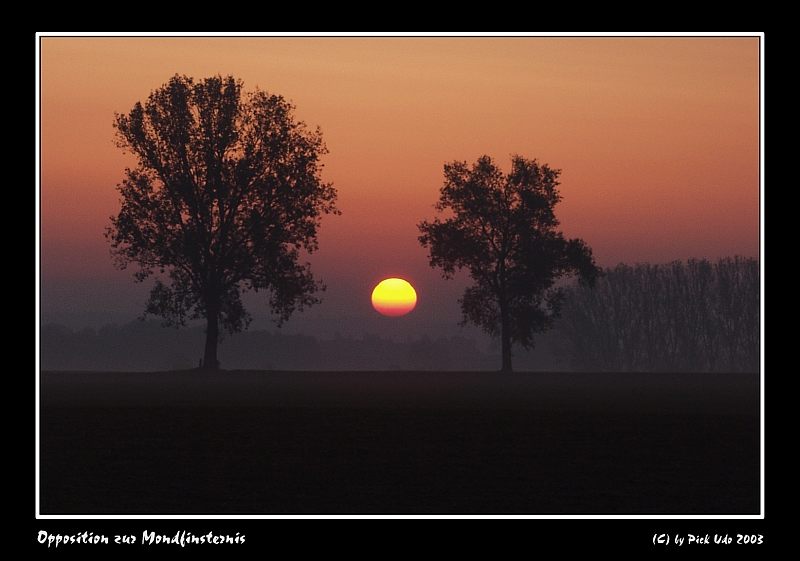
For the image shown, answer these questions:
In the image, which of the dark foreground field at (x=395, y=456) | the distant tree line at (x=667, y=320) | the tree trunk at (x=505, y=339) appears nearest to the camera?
the dark foreground field at (x=395, y=456)

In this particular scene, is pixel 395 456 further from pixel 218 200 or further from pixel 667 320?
pixel 667 320

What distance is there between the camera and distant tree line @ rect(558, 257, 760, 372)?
4884 inches

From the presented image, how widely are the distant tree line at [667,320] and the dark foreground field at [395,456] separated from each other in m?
85.4

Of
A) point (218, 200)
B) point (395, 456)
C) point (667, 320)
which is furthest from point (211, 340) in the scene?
point (667, 320)

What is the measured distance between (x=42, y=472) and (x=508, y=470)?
9.40 metres

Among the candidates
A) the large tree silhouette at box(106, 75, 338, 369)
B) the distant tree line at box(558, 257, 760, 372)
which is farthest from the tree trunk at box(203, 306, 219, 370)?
the distant tree line at box(558, 257, 760, 372)

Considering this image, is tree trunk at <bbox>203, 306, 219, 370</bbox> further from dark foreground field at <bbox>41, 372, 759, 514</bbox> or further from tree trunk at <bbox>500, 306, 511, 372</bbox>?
dark foreground field at <bbox>41, 372, 759, 514</bbox>

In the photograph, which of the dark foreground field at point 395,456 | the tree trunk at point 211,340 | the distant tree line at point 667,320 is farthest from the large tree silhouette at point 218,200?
the distant tree line at point 667,320

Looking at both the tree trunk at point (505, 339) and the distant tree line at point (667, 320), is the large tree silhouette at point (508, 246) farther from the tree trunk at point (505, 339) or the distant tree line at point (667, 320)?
the distant tree line at point (667, 320)

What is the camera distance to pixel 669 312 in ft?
422

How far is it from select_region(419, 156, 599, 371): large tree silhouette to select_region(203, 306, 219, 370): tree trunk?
19085mm

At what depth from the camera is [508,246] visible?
82562 mm

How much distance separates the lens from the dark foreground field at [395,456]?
20.3 meters

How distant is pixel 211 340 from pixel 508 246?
24.0 metres
